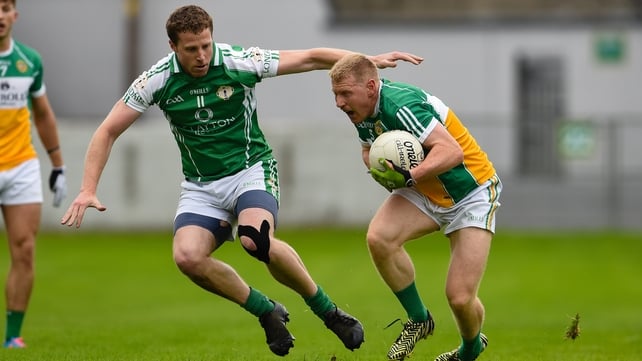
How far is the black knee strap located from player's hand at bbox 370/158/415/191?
2.62 feet

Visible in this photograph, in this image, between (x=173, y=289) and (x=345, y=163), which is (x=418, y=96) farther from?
(x=345, y=163)

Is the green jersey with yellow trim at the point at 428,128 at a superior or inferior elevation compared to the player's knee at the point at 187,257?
superior

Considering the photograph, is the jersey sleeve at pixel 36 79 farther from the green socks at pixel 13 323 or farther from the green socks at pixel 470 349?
the green socks at pixel 470 349

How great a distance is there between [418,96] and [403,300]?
4.80 feet

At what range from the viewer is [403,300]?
8.74 meters

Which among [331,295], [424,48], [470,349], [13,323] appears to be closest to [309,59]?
[470,349]

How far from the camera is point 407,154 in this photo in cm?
804

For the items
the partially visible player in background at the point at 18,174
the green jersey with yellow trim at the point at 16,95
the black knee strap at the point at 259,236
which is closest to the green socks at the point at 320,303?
the black knee strap at the point at 259,236

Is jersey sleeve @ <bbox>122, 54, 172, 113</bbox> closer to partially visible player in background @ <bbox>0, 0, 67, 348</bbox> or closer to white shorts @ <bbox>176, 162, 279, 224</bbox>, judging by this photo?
white shorts @ <bbox>176, 162, 279, 224</bbox>

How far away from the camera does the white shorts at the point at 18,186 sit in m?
10.3

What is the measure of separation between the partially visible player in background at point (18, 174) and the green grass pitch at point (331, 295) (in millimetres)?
486

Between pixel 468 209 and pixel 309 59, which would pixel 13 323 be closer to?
pixel 309 59

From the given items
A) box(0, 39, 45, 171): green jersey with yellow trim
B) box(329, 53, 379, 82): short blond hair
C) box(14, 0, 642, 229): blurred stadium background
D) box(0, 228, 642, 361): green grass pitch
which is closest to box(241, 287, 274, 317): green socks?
box(0, 228, 642, 361): green grass pitch

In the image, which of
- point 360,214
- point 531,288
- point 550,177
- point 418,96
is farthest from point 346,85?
point 550,177
